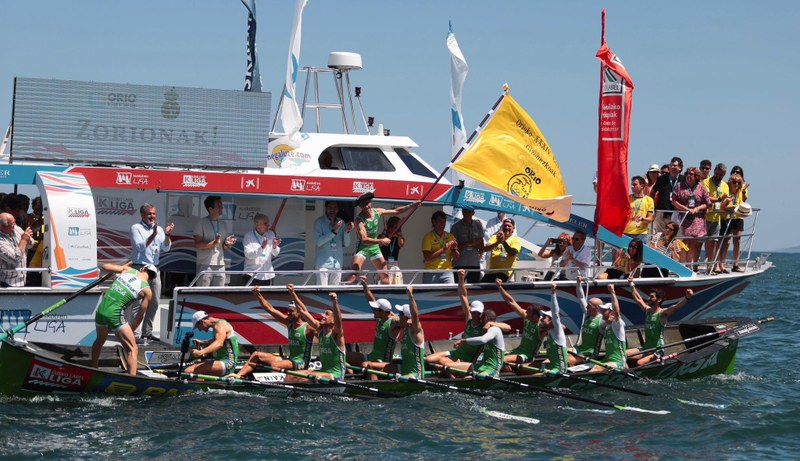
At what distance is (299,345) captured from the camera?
1703 centimetres

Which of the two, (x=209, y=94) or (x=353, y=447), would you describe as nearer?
(x=353, y=447)

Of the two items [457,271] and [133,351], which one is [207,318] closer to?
[133,351]

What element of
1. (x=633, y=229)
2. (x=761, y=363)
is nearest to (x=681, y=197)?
(x=633, y=229)

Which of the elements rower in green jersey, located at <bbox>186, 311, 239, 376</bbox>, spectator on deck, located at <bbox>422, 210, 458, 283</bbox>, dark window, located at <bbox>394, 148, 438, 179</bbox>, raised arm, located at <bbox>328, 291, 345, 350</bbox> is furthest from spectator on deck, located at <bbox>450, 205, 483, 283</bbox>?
rower in green jersey, located at <bbox>186, 311, 239, 376</bbox>

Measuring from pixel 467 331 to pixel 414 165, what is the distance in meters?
4.06

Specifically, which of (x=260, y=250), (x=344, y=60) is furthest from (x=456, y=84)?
(x=260, y=250)

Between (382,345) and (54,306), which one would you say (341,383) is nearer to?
(382,345)

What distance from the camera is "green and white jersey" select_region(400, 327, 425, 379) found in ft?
55.0

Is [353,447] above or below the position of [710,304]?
below

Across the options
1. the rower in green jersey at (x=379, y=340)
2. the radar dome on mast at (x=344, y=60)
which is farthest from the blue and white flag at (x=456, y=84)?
the rower in green jersey at (x=379, y=340)

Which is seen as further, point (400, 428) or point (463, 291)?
point (463, 291)

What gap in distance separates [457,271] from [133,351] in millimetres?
5404

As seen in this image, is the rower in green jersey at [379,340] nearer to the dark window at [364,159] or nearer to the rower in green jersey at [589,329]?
the dark window at [364,159]

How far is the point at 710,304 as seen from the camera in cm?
2116
